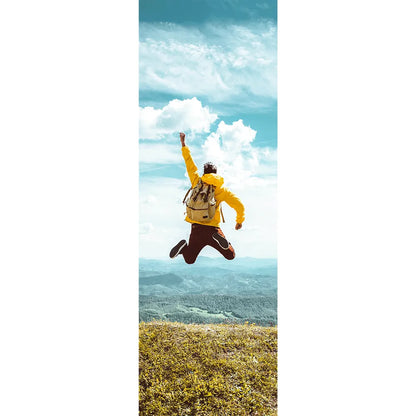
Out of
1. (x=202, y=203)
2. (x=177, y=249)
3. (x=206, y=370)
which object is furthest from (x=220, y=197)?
(x=206, y=370)

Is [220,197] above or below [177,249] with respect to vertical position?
above

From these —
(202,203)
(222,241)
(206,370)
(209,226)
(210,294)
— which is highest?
(202,203)

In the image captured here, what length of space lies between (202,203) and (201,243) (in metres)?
0.52

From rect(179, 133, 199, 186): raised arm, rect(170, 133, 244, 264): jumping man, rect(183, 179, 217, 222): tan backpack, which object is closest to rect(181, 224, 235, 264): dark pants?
rect(170, 133, 244, 264): jumping man

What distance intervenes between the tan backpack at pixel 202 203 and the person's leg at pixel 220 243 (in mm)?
188

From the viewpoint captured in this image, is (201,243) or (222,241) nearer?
(222,241)

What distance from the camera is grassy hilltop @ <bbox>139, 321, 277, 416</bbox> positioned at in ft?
15.2

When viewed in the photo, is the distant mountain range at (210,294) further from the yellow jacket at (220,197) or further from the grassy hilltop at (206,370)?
the yellow jacket at (220,197)

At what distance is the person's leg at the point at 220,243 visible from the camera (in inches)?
187

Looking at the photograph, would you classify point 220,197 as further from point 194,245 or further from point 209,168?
point 194,245

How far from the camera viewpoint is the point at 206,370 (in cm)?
490

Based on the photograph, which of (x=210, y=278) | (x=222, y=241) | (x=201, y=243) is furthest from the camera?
(x=210, y=278)

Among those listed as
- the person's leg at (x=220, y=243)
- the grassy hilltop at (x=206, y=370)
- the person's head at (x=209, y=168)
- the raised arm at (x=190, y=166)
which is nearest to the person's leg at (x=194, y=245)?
the person's leg at (x=220, y=243)

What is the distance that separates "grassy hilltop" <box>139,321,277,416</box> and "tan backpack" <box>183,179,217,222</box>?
182 centimetres
